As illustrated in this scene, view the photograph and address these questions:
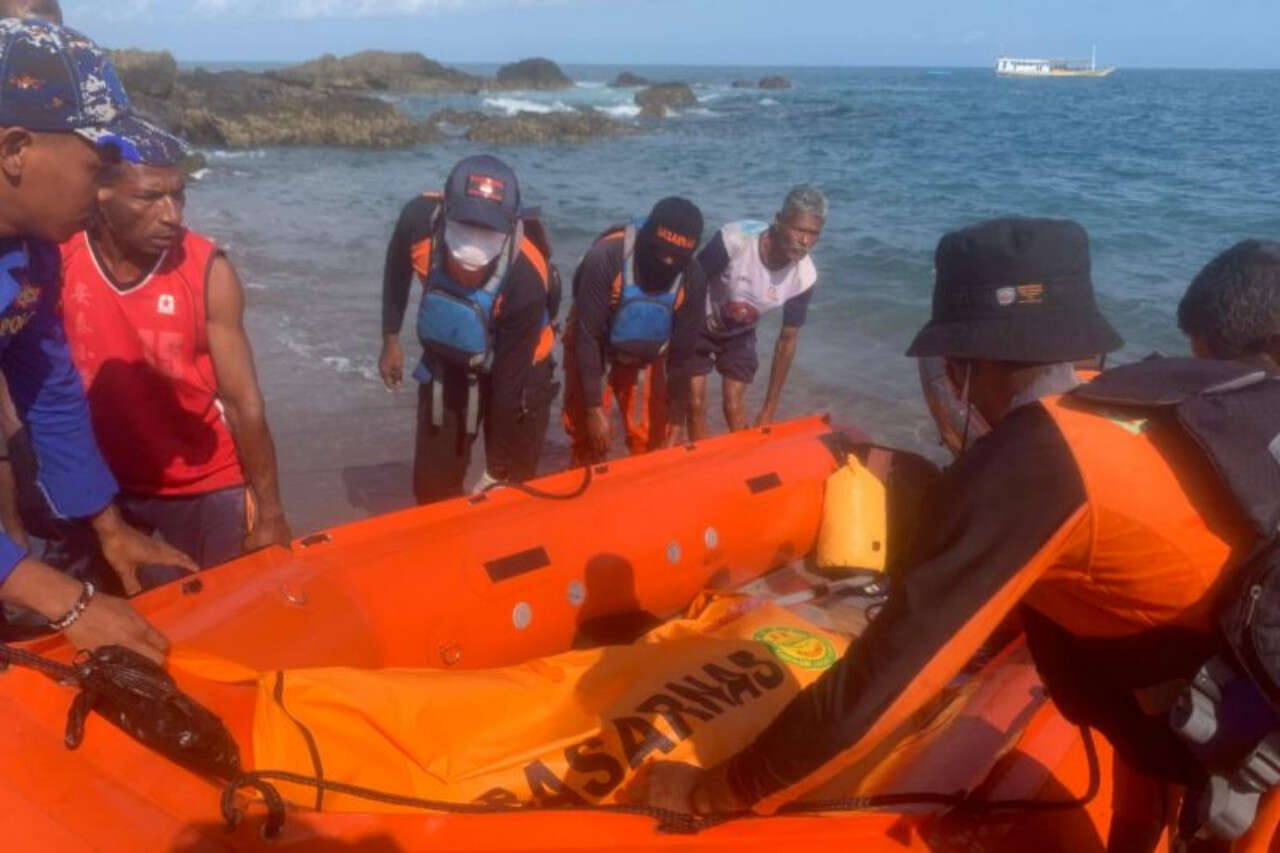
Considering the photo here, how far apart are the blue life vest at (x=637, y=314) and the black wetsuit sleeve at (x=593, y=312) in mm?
42

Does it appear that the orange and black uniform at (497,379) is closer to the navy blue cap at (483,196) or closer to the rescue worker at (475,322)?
the rescue worker at (475,322)

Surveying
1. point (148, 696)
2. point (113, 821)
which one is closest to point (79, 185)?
point (148, 696)

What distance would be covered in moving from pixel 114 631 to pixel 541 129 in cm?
2850

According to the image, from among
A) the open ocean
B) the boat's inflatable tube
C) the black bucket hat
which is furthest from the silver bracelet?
the open ocean

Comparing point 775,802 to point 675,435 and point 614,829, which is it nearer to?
point 614,829

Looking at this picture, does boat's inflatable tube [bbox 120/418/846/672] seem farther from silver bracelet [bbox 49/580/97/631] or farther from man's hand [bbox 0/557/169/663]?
silver bracelet [bbox 49/580/97/631]

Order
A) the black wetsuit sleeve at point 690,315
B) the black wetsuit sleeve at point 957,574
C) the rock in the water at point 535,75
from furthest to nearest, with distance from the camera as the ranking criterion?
the rock in the water at point 535,75 → the black wetsuit sleeve at point 690,315 → the black wetsuit sleeve at point 957,574

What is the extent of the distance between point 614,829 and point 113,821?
2.40 ft

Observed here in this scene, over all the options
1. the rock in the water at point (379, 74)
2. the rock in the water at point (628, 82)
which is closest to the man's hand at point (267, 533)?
the rock in the water at point (379, 74)

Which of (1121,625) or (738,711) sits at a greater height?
(1121,625)

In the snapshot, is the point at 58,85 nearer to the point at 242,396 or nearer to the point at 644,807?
the point at 242,396

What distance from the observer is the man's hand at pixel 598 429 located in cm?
425

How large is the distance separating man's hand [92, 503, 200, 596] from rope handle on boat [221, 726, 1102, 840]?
99 centimetres

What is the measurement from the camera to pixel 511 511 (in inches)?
120
